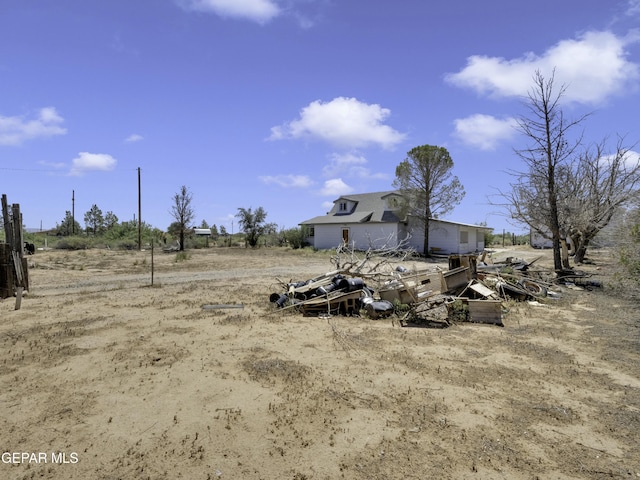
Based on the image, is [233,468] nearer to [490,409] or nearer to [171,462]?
[171,462]

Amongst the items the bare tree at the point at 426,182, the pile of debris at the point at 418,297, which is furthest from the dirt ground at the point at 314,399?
the bare tree at the point at 426,182

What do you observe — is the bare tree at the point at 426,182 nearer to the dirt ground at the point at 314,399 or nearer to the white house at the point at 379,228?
the white house at the point at 379,228

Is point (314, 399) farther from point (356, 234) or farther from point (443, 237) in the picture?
point (356, 234)

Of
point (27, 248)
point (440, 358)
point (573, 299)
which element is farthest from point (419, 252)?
point (27, 248)

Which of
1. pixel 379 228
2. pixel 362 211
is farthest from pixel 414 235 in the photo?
pixel 362 211

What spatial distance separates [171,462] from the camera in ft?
10.7

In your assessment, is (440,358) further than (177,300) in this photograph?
No

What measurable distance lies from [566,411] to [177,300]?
30.4 feet

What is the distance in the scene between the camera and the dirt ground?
3.27 meters

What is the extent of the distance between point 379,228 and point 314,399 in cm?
2951

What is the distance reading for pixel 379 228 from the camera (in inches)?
1313

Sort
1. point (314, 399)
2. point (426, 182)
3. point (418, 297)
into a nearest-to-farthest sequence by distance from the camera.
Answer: point (314, 399), point (418, 297), point (426, 182)

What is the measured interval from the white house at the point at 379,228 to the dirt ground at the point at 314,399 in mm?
23096

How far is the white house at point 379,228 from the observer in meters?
32.5
